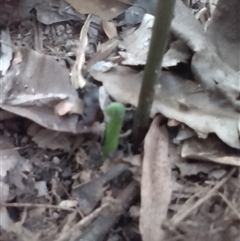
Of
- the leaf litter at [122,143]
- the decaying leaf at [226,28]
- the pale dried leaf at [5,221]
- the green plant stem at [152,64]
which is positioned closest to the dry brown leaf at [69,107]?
the leaf litter at [122,143]

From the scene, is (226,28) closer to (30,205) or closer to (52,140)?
(52,140)

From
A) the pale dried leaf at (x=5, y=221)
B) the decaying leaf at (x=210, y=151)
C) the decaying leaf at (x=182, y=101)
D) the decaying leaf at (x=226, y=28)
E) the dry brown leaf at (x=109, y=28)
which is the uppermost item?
the decaying leaf at (x=226, y=28)

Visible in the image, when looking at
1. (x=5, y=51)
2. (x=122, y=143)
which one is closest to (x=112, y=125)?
(x=122, y=143)

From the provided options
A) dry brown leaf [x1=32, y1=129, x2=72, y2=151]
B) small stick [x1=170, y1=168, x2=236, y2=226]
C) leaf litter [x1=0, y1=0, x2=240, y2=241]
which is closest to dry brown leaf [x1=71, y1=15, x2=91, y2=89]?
leaf litter [x1=0, y1=0, x2=240, y2=241]

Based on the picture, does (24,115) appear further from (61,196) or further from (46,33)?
(46,33)

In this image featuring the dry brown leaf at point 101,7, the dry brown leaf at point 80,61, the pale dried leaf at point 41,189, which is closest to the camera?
the pale dried leaf at point 41,189

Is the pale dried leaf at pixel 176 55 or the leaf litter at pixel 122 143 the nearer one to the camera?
the leaf litter at pixel 122 143

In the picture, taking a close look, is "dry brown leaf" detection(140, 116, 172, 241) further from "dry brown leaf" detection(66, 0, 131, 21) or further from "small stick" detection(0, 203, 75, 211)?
"dry brown leaf" detection(66, 0, 131, 21)

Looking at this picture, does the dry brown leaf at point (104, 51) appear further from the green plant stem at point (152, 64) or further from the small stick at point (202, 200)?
the small stick at point (202, 200)
